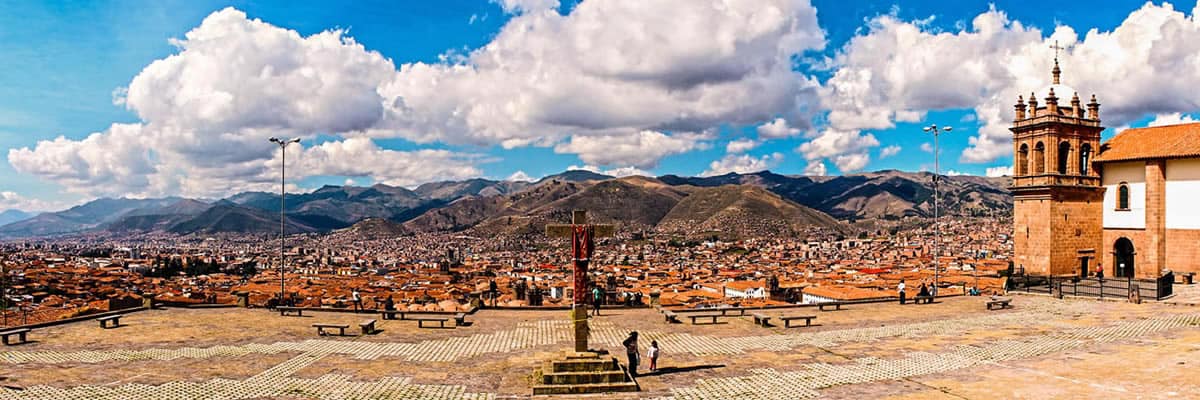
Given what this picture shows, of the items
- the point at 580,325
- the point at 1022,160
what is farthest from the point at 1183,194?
the point at 580,325

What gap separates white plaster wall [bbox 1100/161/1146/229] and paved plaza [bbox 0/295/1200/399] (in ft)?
40.4

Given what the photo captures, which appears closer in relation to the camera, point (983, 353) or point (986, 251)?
point (983, 353)

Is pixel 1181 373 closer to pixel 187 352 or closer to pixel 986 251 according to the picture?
pixel 187 352

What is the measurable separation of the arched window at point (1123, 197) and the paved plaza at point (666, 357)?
12929 millimetres

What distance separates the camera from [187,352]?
636 inches

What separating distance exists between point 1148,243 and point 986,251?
69.1 meters

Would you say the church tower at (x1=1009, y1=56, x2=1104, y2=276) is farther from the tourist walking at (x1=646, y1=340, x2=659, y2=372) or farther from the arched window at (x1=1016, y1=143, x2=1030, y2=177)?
the tourist walking at (x1=646, y1=340, x2=659, y2=372)

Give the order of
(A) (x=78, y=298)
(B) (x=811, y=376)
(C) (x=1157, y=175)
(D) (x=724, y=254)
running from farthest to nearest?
(D) (x=724, y=254), (A) (x=78, y=298), (C) (x=1157, y=175), (B) (x=811, y=376)

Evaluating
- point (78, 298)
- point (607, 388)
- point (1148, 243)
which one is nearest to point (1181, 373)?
point (607, 388)

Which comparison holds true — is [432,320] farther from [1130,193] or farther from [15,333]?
[1130,193]

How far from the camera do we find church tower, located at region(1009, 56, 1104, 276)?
109 feet

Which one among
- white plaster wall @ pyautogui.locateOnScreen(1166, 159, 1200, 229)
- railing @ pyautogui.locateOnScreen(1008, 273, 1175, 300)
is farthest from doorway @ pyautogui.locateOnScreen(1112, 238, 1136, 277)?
railing @ pyautogui.locateOnScreen(1008, 273, 1175, 300)

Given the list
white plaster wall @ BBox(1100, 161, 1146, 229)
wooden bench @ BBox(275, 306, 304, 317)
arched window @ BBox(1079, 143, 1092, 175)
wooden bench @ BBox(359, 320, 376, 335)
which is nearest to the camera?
wooden bench @ BBox(359, 320, 376, 335)

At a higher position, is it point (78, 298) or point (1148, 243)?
point (1148, 243)
